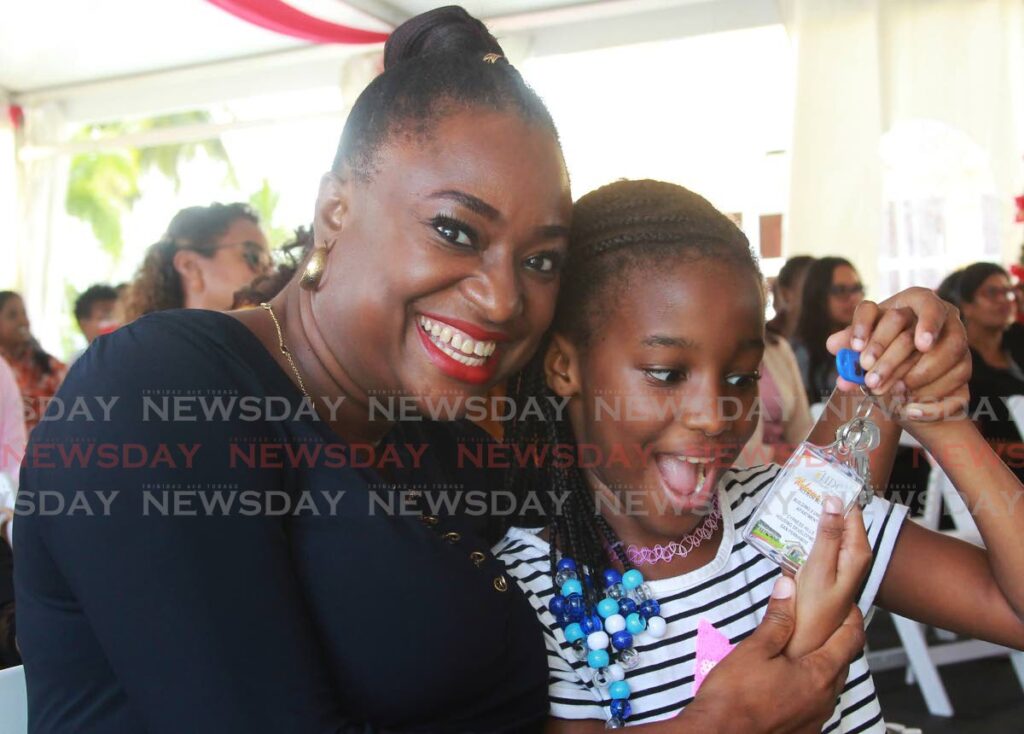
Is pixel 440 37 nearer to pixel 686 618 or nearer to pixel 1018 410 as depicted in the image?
pixel 686 618

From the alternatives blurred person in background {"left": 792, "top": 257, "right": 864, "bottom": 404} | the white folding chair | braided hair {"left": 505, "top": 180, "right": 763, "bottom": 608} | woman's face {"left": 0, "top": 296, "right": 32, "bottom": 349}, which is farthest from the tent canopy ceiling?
braided hair {"left": 505, "top": 180, "right": 763, "bottom": 608}

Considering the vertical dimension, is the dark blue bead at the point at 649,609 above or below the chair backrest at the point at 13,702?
above

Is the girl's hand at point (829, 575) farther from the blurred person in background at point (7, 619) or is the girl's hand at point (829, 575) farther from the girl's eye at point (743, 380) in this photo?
the blurred person in background at point (7, 619)

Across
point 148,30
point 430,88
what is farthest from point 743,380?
point 148,30

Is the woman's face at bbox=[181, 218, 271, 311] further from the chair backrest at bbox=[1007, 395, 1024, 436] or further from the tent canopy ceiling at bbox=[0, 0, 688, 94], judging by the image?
the chair backrest at bbox=[1007, 395, 1024, 436]

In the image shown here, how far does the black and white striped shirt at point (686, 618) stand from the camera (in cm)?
145

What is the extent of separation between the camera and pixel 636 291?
1.51 meters

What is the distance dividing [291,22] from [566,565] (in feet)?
18.0

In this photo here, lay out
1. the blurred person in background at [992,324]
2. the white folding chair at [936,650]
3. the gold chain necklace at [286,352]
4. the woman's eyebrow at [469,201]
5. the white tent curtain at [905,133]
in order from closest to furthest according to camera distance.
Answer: the woman's eyebrow at [469,201]
the gold chain necklace at [286,352]
the white folding chair at [936,650]
the blurred person in background at [992,324]
the white tent curtain at [905,133]

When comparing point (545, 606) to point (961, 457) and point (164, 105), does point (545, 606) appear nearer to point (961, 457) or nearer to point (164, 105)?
point (961, 457)

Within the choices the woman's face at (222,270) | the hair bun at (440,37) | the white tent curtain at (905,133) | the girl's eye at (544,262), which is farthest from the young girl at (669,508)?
the white tent curtain at (905,133)

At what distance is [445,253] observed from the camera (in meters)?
1.19

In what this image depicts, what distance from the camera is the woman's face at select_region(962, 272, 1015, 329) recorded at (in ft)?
17.1

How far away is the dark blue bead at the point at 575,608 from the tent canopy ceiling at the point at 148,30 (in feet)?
17.4
